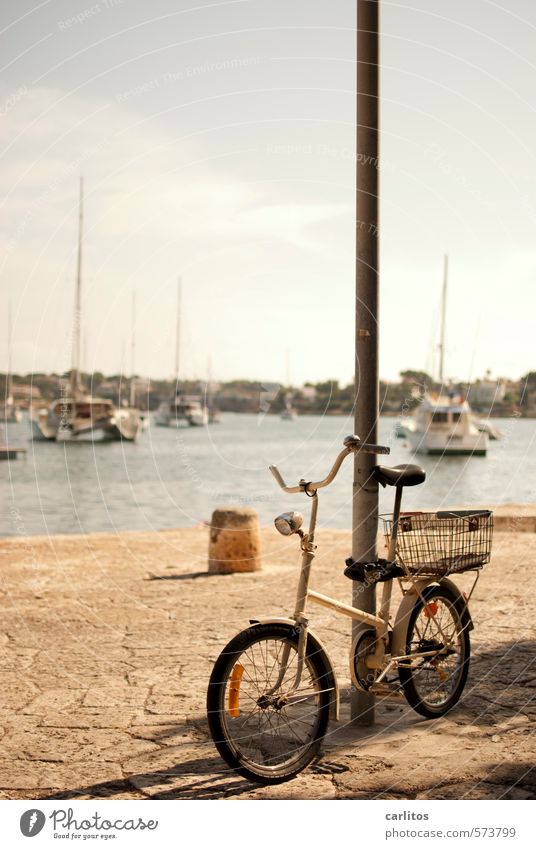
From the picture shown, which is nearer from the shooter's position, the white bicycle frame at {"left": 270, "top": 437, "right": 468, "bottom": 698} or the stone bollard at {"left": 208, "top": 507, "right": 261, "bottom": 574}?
the white bicycle frame at {"left": 270, "top": 437, "right": 468, "bottom": 698}

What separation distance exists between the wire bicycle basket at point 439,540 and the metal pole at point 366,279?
17cm

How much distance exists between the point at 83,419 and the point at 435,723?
56.9m

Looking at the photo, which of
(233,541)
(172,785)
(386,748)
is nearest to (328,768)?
(386,748)

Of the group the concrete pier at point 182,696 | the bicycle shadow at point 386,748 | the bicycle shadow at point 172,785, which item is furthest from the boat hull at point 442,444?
the bicycle shadow at point 172,785

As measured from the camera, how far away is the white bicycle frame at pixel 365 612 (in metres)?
4.17

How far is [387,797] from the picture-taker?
393cm

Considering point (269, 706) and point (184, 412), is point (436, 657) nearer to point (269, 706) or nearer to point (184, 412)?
point (269, 706)

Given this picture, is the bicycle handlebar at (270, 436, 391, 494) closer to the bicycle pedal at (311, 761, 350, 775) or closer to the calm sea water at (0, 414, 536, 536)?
the bicycle pedal at (311, 761, 350, 775)

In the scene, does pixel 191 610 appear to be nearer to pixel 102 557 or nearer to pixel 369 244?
pixel 102 557

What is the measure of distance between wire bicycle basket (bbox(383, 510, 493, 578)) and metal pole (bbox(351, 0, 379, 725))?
170 mm

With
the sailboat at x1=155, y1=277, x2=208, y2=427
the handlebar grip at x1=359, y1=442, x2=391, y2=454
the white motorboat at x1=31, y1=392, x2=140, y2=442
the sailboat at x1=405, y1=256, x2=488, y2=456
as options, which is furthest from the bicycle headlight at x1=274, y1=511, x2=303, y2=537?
the sailboat at x1=155, y1=277, x2=208, y2=427

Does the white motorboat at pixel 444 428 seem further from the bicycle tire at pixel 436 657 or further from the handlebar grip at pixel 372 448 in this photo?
the handlebar grip at pixel 372 448

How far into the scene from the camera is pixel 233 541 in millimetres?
9641

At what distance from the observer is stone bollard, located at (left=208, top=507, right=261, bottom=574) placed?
9.61m
